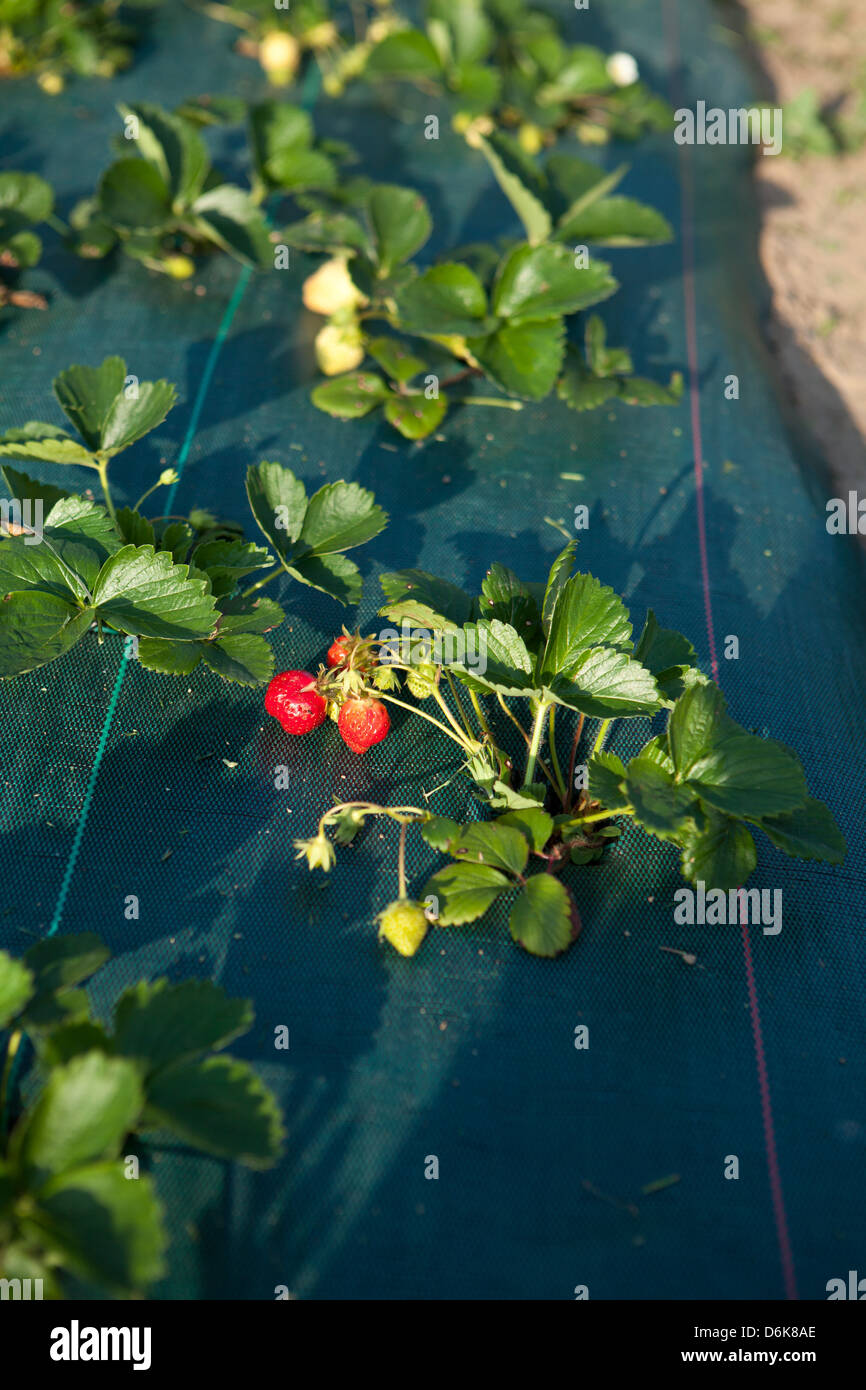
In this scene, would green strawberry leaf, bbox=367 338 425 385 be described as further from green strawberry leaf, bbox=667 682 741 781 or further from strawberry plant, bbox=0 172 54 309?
green strawberry leaf, bbox=667 682 741 781

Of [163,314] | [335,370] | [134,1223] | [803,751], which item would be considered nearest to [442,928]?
[134,1223]

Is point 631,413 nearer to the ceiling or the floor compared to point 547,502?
nearer to the ceiling

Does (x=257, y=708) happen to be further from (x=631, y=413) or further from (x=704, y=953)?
(x=631, y=413)

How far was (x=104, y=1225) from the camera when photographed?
971mm

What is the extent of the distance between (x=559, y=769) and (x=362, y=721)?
1.03 feet

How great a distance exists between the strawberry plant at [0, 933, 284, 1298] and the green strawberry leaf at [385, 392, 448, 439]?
118 cm

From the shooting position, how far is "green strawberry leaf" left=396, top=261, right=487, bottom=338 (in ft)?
6.38

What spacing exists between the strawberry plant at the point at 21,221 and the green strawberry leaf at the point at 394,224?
0.74 m

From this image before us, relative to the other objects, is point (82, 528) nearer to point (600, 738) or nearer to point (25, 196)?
point (600, 738)

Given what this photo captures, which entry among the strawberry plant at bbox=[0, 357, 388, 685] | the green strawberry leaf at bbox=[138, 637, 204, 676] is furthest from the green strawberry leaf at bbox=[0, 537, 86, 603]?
the green strawberry leaf at bbox=[138, 637, 204, 676]

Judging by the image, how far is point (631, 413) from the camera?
2176mm

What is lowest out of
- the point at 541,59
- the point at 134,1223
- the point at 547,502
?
the point at 134,1223

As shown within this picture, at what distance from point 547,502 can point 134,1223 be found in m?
1.43

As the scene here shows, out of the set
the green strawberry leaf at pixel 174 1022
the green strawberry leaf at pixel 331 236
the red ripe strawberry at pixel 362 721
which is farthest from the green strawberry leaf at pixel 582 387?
the green strawberry leaf at pixel 174 1022
